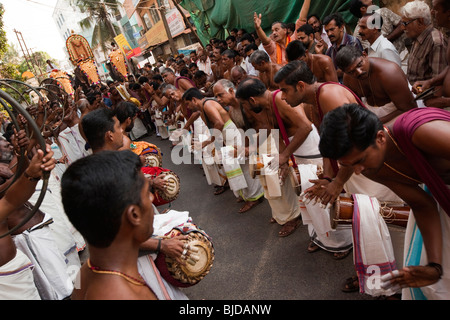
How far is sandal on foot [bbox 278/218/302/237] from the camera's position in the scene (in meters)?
3.72

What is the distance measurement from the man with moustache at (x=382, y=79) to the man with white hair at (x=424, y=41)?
828 mm

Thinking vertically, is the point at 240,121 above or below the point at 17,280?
above

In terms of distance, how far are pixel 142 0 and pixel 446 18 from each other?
90.7 feet

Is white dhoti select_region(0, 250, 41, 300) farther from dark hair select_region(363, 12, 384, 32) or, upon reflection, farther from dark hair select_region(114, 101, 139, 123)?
dark hair select_region(363, 12, 384, 32)

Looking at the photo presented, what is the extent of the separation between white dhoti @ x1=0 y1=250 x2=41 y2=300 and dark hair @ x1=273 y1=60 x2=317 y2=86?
9.36 feet

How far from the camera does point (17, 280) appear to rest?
2.47m

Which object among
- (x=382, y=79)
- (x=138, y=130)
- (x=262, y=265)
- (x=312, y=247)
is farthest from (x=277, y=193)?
(x=138, y=130)

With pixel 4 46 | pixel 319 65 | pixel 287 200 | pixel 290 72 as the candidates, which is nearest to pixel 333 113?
pixel 290 72

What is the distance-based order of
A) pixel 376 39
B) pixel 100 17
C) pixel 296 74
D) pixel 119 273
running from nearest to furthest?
pixel 119 273, pixel 296 74, pixel 376 39, pixel 100 17

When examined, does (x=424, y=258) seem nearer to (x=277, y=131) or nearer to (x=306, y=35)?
(x=277, y=131)

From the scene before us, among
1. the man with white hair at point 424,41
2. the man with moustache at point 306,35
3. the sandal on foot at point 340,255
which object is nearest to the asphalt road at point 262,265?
the sandal on foot at point 340,255

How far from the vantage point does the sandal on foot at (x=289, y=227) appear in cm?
372

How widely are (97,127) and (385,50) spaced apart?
3828mm

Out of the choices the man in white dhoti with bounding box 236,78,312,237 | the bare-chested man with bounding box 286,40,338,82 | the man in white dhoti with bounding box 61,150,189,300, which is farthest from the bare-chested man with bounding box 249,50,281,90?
the man in white dhoti with bounding box 61,150,189,300
